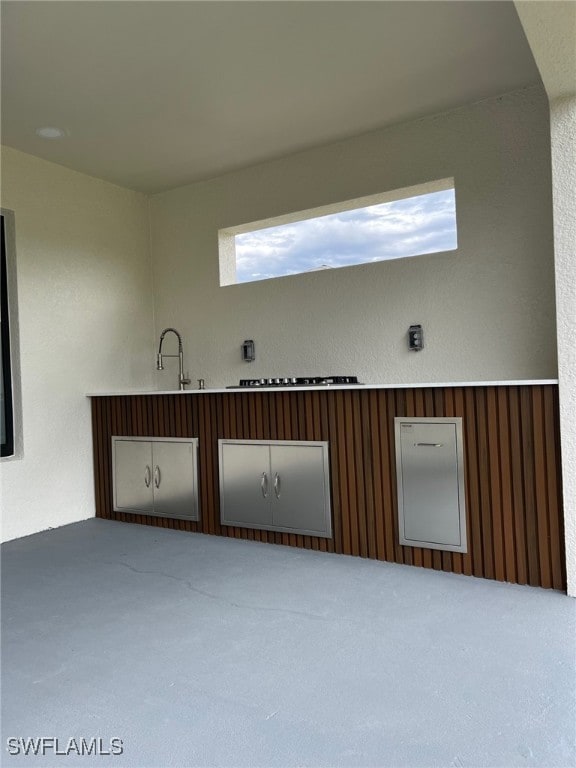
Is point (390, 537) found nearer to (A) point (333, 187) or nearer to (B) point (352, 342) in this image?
(B) point (352, 342)

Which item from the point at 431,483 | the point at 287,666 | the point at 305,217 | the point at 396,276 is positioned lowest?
the point at 287,666

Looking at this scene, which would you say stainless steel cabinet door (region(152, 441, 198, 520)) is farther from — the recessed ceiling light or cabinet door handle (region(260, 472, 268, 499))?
the recessed ceiling light

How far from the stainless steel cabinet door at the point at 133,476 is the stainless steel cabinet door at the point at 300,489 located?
1.18 m

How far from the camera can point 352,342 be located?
4449mm

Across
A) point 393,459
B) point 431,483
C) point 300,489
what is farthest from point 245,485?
point 431,483

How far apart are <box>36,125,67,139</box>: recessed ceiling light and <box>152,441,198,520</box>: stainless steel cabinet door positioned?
2.30 m

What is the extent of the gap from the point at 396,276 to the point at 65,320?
262cm

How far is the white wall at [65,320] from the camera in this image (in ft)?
14.3

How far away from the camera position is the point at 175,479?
4.32 m

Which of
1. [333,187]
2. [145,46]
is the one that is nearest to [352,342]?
[333,187]

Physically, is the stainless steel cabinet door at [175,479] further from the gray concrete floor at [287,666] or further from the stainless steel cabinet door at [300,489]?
the gray concrete floor at [287,666]

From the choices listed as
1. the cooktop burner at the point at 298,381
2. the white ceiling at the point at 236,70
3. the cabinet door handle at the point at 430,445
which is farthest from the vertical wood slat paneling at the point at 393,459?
the white ceiling at the point at 236,70

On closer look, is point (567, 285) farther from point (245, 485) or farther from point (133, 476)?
point (133, 476)

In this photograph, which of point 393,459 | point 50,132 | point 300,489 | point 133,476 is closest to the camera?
point 393,459
